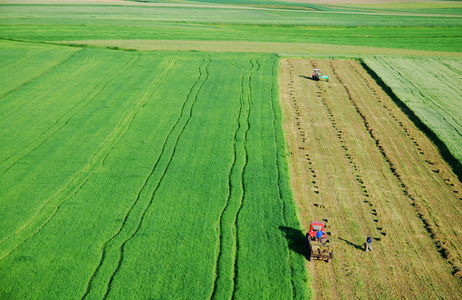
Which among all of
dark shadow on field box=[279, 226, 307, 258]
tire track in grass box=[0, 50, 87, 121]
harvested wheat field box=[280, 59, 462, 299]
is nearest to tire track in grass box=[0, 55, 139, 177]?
tire track in grass box=[0, 50, 87, 121]

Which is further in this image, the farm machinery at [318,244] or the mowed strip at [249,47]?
the mowed strip at [249,47]

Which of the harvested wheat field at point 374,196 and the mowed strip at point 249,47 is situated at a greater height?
the harvested wheat field at point 374,196

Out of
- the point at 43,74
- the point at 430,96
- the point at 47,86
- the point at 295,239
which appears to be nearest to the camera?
the point at 295,239

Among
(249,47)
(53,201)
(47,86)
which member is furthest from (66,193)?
(249,47)

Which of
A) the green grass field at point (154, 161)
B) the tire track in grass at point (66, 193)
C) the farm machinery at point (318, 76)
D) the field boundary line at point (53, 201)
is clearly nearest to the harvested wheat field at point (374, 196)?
→ the green grass field at point (154, 161)

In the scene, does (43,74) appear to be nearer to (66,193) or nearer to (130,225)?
(66,193)

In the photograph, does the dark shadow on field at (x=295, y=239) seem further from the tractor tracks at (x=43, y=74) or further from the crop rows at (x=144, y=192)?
the tractor tracks at (x=43, y=74)

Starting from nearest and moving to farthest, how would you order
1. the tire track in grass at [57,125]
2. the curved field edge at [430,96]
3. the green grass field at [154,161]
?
the green grass field at [154,161]
the tire track in grass at [57,125]
the curved field edge at [430,96]
